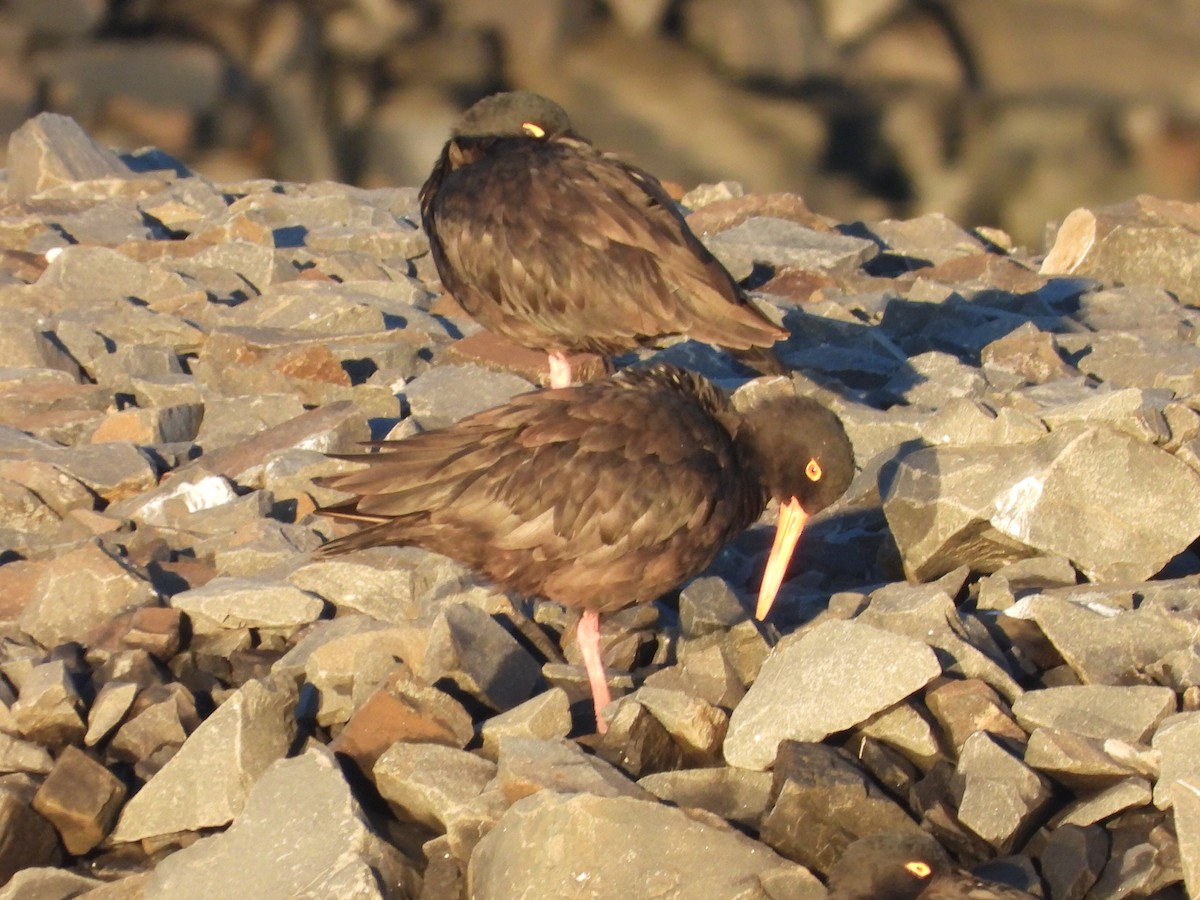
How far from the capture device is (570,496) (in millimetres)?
4996

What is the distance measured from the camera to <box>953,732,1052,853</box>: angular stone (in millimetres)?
4191

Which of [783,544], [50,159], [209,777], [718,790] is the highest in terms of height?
[783,544]

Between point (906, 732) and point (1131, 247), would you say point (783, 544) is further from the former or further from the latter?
point (1131, 247)

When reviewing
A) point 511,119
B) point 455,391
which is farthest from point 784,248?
point 455,391

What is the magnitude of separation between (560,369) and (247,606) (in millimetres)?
1968

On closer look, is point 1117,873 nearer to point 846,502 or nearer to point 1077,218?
point 846,502

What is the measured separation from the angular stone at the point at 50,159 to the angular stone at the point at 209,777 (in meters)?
7.67

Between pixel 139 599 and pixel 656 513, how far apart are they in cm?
186

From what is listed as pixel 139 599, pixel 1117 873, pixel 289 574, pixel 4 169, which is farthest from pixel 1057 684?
pixel 4 169

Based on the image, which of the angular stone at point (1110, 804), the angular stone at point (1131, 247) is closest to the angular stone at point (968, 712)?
the angular stone at point (1110, 804)

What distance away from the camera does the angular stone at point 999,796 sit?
4.19 metres

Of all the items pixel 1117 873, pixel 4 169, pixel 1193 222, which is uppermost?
pixel 1117 873

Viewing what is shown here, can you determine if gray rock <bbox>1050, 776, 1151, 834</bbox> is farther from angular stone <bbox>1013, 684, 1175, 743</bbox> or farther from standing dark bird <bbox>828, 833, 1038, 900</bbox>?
standing dark bird <bbox>828, 833, 1038, 900</bbox>

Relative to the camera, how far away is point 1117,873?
13.2ft
